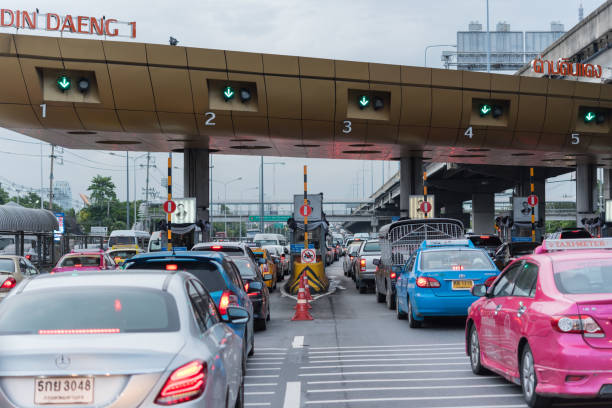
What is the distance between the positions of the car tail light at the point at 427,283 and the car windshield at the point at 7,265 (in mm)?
9605

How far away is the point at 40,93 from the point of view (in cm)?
2681

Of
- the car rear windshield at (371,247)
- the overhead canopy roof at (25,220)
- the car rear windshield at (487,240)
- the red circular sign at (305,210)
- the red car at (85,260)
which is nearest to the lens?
the red car at (85,260)

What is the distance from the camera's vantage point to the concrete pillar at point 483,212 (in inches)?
2965

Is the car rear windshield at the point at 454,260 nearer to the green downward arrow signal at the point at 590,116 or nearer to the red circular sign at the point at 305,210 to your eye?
the red circular sign at the point at 305,210

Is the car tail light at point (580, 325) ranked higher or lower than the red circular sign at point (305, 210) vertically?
lower

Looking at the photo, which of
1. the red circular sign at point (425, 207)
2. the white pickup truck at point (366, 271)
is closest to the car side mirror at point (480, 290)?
the white pickup truck at point (366, 271)

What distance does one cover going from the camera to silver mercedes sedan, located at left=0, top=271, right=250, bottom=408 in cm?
493

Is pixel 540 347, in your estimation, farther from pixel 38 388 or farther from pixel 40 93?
pixel 40 93

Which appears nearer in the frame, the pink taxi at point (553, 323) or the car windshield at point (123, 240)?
the pink taxi at point (553, 323)

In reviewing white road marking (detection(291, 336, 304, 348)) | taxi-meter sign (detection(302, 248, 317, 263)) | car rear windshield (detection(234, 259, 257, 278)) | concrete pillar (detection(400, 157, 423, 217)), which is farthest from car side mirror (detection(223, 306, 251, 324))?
concrete pillar (detection(400, 157, 423, 217))

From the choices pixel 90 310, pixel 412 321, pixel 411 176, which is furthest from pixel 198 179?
pixel 90 310

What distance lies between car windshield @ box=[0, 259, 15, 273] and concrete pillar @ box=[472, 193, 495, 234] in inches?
2319

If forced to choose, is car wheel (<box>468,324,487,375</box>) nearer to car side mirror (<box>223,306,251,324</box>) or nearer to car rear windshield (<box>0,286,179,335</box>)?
car side mirror (<box>223,306,251,324</box>)

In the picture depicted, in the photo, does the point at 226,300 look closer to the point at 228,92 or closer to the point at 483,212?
the point at 228,92
